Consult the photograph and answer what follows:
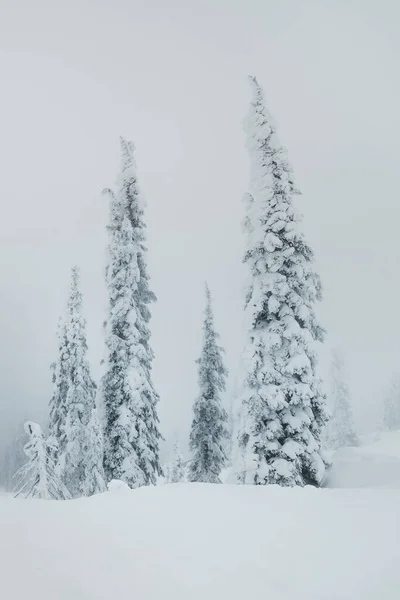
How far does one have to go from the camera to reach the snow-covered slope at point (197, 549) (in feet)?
13.1

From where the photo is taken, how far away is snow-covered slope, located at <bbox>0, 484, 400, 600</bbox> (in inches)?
157

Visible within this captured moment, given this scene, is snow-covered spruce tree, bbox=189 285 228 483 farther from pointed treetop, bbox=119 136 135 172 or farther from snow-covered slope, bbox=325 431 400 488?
snow-covered slope, bbox=325 431 400 488

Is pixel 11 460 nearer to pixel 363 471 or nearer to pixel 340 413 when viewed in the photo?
pixel 340 413

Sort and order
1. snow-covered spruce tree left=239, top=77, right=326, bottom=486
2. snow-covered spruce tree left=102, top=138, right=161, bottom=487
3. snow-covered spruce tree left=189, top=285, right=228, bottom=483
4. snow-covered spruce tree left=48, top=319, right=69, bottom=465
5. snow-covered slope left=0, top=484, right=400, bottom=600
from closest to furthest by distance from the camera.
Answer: snow-covered slope left=0, top=484, right=400, bottom=600, snow-covered spruce tree left=239, top=77, right=326, bottom=486, snow-covered spruce tree left=102, top=138, right=161, bottom=487, snow-covered spruce tree left=48, top=319, right=69, bottom=465, snow-covered spruce tree left=189, top=285, right=228, bottom=483

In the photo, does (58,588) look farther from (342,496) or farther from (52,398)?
(52,398)

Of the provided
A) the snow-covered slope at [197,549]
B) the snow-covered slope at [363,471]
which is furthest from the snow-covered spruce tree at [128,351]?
the snow-covered slope at [197,549]

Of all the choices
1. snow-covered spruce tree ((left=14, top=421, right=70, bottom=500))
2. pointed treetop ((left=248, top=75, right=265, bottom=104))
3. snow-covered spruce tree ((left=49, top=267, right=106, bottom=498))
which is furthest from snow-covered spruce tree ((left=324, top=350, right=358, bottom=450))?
snow-covered spruce tree ((left=14, top=421, right=70, bottom=500))

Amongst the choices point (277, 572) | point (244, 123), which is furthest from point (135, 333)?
point (277, 572)

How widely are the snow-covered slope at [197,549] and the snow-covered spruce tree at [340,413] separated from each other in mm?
44103

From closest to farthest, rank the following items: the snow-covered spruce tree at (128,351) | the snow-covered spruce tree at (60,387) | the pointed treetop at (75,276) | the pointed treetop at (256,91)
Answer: the pointed treetop at (256,91)
the snow-covered spruce tree at (128,351)
the snow-covered spruce tree at (60,387)
the pointed treetop at (75,276)

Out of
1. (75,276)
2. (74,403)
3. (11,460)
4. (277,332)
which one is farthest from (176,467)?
(11,460)

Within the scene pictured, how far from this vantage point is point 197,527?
5953 mm

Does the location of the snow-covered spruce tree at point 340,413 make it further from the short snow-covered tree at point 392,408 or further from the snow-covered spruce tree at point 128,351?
the snow-covered spruce tree at point 128,351

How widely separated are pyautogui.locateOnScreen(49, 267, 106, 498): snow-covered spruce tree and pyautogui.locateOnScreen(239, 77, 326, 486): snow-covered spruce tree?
10.6 m
